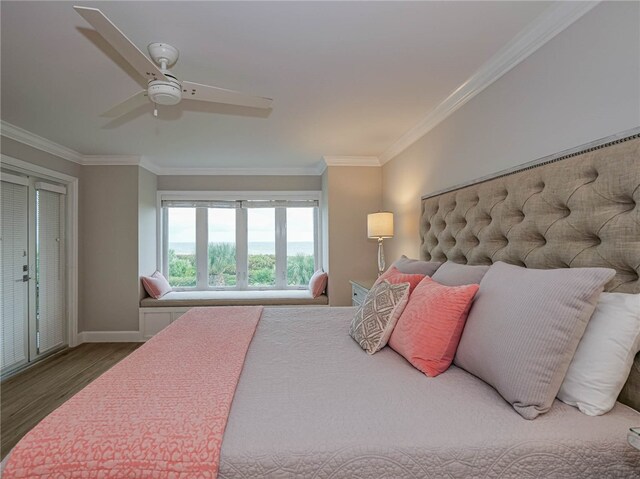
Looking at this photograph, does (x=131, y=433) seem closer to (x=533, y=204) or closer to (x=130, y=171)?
(x=533, y=204)

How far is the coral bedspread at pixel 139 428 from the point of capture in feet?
2.65

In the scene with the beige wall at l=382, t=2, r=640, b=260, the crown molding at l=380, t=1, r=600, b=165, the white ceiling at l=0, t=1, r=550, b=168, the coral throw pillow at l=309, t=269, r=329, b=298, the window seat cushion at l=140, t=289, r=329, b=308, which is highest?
the white ceiling at l=0, t=1, r=550, b=168

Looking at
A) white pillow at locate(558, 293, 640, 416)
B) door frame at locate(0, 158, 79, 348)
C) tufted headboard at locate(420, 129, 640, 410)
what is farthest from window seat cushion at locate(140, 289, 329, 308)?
white pillow at locate(558, 293, 640, 416)

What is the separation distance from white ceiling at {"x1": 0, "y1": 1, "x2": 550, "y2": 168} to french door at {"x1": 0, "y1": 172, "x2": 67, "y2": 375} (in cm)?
70

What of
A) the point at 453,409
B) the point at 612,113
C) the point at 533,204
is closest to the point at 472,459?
the point at 453,409

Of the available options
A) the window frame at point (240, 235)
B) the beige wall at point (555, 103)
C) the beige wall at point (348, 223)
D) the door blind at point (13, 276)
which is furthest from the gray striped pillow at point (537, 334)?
the door blind at point (13, 276)

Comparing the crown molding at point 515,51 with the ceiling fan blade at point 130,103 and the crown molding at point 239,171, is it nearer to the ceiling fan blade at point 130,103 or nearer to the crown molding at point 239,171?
the ceiling fan blade at point 130,103

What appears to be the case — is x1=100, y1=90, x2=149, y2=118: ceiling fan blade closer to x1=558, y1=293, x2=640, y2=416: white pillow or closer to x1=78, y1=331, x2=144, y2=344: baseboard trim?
x1=558, y1=293, x2=640, y2=416: white pillow

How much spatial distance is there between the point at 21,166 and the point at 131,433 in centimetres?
347

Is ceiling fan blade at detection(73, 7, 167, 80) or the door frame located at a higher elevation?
ceiling fan blade at detection(73, 7, 167, 80)

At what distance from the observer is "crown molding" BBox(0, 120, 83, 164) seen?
2931 mm

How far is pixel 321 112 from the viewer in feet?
8.91

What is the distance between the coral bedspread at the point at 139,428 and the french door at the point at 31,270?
2.79 metres

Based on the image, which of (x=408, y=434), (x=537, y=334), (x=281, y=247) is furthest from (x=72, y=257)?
(x=537, y=334)
